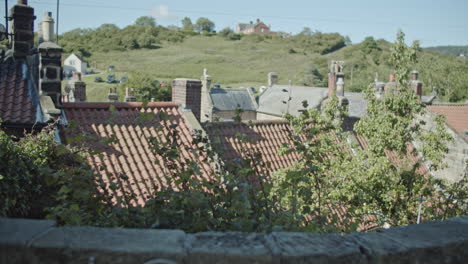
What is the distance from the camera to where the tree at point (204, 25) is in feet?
486

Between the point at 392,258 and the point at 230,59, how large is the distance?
96081mm

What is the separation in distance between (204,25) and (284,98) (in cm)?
12192

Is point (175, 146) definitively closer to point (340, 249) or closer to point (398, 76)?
point (340, 249)

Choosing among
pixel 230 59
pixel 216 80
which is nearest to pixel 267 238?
pixel 216 80

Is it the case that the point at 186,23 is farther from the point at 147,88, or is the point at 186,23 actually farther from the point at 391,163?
the point at 391,163

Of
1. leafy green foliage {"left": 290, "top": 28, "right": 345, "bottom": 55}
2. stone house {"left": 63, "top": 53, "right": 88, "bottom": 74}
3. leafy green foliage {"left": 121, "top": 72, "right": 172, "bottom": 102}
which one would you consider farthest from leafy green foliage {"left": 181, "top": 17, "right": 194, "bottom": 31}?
leafy green foliage {"left": 121, "top": 72, "right": 172, "bottom": 102}

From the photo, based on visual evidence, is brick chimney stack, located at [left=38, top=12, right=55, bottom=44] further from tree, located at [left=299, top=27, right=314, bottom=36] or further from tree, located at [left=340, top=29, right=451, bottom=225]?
tree, located at [left=299, top=27, right=314, bottom=36]

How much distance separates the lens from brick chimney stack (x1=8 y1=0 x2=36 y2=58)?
8820 millimetres

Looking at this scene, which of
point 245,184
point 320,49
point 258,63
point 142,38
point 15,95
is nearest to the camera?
point 245,184

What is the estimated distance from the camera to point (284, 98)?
107 ft

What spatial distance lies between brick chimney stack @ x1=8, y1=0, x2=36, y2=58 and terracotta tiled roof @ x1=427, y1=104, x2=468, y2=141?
15.2m

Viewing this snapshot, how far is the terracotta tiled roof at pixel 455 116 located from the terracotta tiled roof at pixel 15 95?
597 inches

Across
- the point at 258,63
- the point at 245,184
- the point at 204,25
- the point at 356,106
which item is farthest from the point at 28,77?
the point at 204,25

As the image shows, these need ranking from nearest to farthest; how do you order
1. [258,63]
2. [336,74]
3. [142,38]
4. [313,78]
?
[336,74], [313,78], [258,63], [142,38]
